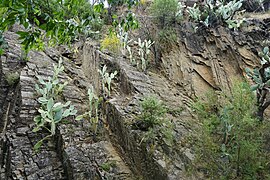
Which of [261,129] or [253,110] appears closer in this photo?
[261,129]

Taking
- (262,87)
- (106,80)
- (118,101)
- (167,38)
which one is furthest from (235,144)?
(167,38)

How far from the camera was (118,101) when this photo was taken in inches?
Answer: 249

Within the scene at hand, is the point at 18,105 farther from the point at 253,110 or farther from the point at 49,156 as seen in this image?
the point at 253,110

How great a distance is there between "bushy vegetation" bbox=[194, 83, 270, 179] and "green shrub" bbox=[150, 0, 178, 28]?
4624 mm

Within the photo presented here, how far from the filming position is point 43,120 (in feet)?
17.2

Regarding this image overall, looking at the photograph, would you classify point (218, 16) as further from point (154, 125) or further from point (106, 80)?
point (154, 125)

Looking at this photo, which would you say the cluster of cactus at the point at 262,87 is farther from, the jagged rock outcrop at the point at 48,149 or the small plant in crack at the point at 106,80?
the small plant in crack at the point at 106,80

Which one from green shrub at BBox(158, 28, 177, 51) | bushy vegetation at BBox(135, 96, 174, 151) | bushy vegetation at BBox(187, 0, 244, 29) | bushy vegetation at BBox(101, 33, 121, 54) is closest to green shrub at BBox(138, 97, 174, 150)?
bushy vegetation at BBox(135, 96, 174, 151)

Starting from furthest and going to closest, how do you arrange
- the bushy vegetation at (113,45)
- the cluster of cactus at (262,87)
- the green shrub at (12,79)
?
1. the bushy vegetation at (113,45)
2. the green shrub at (12,79)
3. the cluster of cactus at (262,87)

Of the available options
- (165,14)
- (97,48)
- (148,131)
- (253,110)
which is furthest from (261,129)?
(97,48)

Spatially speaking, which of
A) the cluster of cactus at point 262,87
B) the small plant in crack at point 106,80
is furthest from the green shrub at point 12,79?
the cluster of cactus at point 262,87

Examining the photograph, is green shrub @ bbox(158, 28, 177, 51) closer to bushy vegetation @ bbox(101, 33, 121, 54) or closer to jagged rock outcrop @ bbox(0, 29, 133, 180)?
bushy vegetation @ bbox(101, 33, 121, 54)

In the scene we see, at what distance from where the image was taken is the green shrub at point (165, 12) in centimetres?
888

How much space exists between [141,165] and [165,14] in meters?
6.09
